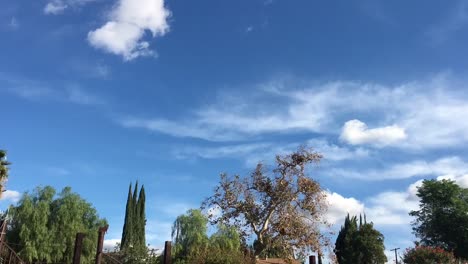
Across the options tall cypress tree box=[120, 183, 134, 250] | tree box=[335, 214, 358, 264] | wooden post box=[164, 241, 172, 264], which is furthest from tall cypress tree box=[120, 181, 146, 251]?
wooden post box=[164, 241, 172, 264]

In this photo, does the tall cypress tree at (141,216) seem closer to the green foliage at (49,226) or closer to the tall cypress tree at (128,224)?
the tall cypress tree at (128,224)

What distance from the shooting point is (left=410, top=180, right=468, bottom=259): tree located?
172 ft

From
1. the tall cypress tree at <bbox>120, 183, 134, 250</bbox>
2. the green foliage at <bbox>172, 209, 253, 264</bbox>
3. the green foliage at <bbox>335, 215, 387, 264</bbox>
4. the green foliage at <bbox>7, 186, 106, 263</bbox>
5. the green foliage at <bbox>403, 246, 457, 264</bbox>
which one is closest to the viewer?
the green foliage at <bbox>403, 246, 457, 264</bbox>

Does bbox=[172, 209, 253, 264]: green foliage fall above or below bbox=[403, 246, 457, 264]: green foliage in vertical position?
above

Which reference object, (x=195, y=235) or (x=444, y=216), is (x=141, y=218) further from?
(x=444, y=216)

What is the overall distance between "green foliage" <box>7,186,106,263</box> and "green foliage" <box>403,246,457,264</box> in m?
25.9

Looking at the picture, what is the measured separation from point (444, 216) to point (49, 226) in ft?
140

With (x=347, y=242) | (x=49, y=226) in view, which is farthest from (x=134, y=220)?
(x=347, y=242)

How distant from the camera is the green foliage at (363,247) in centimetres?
5534

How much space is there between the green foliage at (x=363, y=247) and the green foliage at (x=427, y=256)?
2780cm

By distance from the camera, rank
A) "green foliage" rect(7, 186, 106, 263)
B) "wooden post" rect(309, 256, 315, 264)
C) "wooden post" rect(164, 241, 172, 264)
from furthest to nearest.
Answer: "green foliage" rect(7, 186, 106, 263), "wooden post" rect(309, 256, 315, 264), "wooden post" rect(164, 241, 172, 264)

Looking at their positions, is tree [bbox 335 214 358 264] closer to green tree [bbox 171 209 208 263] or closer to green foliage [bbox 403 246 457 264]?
green tree [bbox 171 209 208 263]

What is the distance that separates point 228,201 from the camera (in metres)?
21.8

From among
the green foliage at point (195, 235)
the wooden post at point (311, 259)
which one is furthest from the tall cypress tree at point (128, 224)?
the wooden post at point (311, 259)
